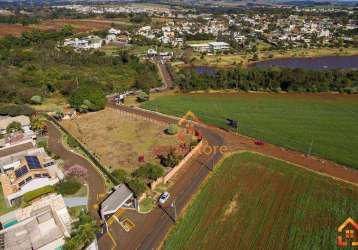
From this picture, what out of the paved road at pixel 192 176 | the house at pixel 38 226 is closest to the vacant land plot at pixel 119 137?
the paved road at pixel 192 176

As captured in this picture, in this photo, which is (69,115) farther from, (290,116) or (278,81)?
(278,81)

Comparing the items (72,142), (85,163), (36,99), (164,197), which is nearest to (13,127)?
(72,142)

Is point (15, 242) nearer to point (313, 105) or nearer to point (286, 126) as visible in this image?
point (286, 126)

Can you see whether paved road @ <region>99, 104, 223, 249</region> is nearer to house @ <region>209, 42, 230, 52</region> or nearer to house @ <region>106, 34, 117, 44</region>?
house @ <region>209, 42, 230, 52</region>

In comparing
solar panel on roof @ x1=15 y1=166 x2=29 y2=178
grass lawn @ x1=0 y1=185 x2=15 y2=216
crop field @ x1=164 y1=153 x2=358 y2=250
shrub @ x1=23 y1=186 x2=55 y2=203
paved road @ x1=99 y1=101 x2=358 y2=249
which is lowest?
grass lawn @ x1=0 y1=185 x2=15 y2=216

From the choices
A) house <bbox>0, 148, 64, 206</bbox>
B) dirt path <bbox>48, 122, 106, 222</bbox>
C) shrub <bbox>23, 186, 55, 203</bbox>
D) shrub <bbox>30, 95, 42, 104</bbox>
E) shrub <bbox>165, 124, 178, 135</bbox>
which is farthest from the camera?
shrub <bbox>30, 95, 42, 104</bbox>

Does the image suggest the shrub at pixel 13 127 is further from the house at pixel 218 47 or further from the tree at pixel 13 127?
the house at pixel 218 47

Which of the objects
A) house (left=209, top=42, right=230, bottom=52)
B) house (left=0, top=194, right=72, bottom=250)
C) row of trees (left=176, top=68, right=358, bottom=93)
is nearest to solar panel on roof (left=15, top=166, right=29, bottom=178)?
house (left=0, top=194, right=72, bottom=250)
